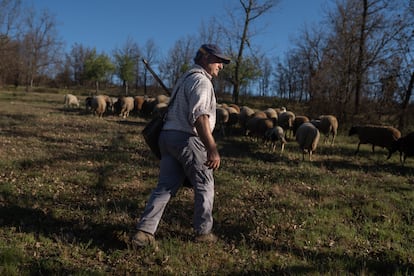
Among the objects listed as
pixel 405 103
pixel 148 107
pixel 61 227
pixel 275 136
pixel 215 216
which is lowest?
pixel 61 227

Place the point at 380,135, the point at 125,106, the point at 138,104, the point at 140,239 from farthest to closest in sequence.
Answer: the point at 138,104 → the point at 125,106 → the point at 380,135 → the point at 140,239

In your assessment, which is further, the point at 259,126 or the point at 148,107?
the point at 148,107

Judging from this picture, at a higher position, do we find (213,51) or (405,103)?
(405,103)

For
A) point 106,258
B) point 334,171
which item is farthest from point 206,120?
point 334,171

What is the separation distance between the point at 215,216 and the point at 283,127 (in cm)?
1263

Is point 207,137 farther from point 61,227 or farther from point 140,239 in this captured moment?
point 61,227

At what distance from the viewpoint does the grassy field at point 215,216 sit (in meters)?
4.05

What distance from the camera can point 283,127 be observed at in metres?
17.7

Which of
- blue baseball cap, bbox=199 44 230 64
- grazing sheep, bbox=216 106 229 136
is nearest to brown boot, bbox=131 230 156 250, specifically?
blue baseball cap, bbox=199 44 230 64

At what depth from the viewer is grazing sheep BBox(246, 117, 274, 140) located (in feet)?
51.2

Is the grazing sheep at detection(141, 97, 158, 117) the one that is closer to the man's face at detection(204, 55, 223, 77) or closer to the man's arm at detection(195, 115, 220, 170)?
the man's face at detection(204, 55, 223, 77)

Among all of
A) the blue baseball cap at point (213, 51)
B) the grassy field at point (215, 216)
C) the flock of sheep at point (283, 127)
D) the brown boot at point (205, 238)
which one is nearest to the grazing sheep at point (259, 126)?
the flock of sheep at point (283, 127)

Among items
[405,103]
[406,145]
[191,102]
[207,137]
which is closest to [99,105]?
[406,145]

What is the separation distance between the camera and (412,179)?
1028 centimetres
